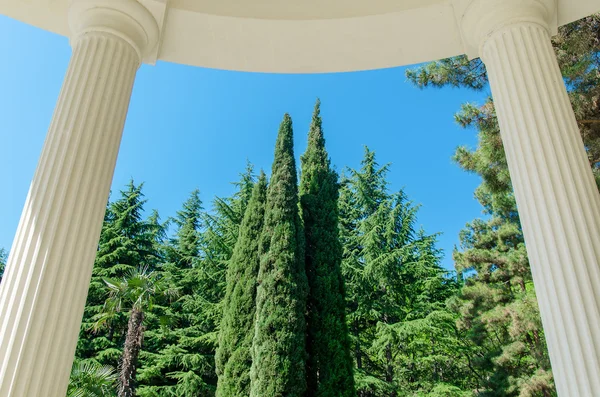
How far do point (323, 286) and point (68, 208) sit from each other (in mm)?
22044

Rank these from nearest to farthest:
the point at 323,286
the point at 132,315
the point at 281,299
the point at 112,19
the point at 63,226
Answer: the point at 63,226, the point at 112,19, the point at 132,315, the point at 281,299, the point at 323,286

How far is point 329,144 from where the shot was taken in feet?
131

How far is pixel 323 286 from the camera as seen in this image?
2602 cm

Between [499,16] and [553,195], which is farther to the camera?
[499,16]

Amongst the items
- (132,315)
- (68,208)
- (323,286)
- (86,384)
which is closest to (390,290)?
(323,286)

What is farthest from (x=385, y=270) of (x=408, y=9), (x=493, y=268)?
(x=408, y=9)

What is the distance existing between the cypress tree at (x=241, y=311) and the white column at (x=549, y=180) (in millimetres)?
21295

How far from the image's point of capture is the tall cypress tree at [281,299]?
22.2 m

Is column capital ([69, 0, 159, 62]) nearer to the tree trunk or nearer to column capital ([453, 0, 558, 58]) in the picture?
column capital ([453, 0, 558, 58])

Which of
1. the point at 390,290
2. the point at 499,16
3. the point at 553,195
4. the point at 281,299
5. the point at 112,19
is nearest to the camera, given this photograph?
the point at 553,195

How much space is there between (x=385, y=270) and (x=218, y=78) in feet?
71.5

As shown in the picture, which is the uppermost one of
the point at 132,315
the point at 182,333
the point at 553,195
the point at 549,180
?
the point at 182,333

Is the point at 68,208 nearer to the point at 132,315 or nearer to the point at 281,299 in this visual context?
the point at 132,315

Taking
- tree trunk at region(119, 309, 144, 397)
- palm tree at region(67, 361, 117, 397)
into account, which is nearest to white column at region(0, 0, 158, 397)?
palm tree at region(67, 361, 117, 397)
